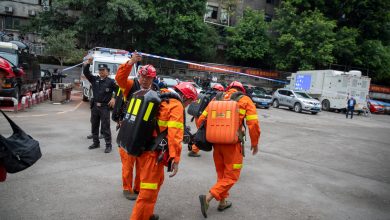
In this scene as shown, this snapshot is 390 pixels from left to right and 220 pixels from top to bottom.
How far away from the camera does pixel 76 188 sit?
4840 mm

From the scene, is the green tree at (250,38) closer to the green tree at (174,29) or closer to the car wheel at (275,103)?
the green tree at (174,29)

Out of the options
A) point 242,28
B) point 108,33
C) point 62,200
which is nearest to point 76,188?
point 62,200

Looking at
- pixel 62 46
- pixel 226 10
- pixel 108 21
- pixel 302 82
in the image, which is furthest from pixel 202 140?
pixel 226 10

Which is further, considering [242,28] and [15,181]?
[242,28]

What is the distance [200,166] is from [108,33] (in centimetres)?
2351

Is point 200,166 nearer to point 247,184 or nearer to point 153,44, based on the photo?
point 247,184

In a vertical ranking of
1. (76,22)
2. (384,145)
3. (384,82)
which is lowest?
(384,145)

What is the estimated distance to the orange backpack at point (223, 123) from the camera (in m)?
4.14

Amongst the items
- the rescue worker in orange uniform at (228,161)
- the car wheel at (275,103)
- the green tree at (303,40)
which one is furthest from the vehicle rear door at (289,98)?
the rescue worker in orange uniform at (228,161)

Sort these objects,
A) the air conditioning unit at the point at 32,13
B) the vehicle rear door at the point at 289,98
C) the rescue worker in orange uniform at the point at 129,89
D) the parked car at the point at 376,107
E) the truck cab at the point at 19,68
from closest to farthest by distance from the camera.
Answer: the rescue worker in orange uniform at the point at 129,89
the truck cab at the point at 19,68
the vehicle rear door at the point at 289,98
the parked car at the point at 376,107
the air conditioning unit at the point at 32,13

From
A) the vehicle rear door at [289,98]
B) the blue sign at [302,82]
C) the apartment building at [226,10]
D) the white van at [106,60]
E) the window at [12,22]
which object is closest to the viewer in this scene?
the white van at [106,60]

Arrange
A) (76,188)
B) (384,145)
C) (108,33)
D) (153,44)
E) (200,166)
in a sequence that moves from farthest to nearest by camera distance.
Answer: (153,44)
(108,33)
(384,145)
(200,166)
(76,188)

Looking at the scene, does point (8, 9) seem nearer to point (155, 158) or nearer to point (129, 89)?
point (129, 89)

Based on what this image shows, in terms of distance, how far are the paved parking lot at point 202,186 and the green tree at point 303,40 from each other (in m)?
23.4
